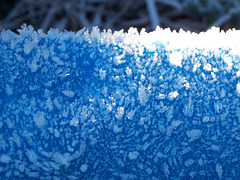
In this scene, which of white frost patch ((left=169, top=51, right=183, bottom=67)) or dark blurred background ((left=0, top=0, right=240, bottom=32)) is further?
dark blurred background ((left=0, top=0, right=240, bottom=32))

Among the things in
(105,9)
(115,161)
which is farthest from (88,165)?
(105,9)

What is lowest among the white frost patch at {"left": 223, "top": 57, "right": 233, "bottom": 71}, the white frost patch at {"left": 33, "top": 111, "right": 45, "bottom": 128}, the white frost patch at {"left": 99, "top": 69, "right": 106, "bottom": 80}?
the white frost patch at {"left": 33, "top": 111, "right": 45, "bottom": 128}

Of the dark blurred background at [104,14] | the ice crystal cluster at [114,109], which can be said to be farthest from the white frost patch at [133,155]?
the dark blurred background at [104,14]

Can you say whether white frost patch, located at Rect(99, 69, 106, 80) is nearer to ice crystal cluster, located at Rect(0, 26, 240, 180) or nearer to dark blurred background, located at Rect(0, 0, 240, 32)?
ice crystal cluster, located at Rect(0, 26, 240, 180)

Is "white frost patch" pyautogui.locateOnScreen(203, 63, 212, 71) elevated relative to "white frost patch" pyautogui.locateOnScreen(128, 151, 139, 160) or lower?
elevated

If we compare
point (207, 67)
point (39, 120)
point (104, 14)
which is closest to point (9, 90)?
point (39, 120)

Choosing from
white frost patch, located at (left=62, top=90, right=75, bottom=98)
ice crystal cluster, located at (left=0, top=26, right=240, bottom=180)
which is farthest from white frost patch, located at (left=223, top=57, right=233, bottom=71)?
white frost patch, located at (left=62, top=90, right=75, bottom=98)

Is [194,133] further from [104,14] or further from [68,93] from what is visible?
[104,14]

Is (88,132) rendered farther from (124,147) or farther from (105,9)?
(105,9)
